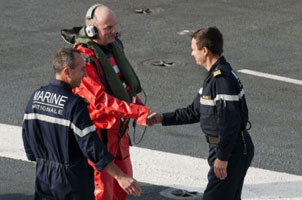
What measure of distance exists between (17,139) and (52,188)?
→ 4.15 meters

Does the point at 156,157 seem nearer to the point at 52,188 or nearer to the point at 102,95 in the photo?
the point at 102,95

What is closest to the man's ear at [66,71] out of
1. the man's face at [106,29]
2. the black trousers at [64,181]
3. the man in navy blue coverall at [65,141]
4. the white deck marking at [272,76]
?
the man in navy blue coverall at [65,141]

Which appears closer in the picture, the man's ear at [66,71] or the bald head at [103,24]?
the man's ear at [66,71]

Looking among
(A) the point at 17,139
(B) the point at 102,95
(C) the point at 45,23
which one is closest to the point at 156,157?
(A) the point at 17,139

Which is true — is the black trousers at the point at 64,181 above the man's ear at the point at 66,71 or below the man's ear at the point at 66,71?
below

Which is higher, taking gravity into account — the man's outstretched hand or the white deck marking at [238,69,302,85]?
the man's outstretched hand

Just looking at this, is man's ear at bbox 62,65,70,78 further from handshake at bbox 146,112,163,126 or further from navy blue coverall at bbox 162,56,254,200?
handshake at bbox 146,112,163,126

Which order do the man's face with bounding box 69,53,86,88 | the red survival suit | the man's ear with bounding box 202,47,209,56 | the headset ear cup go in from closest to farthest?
the man's face with bounding box 69,53,86,88 < the man's ear with bounding box 202,47,209,56 < the red survival suit < the headset ear cup

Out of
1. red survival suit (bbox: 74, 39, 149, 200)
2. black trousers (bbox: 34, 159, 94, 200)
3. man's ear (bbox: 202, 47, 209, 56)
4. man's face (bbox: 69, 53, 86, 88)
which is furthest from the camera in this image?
red survival suit (bbox: 74, 39, 149, 200)

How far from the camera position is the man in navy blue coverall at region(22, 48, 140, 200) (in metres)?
7.63

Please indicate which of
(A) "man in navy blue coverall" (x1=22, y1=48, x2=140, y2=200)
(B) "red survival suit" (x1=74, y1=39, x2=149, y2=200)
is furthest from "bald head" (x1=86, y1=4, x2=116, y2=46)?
(A) "man in navy blue coverall" (x1=22, y1=48, x2=140, y2=200)

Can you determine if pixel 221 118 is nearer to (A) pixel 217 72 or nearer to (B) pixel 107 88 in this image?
(A) pixel 217 72

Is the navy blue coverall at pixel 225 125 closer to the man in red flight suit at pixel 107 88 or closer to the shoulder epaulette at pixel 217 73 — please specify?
the shoulder epaulette at pixel 217 73

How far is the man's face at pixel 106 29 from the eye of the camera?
9133mm
